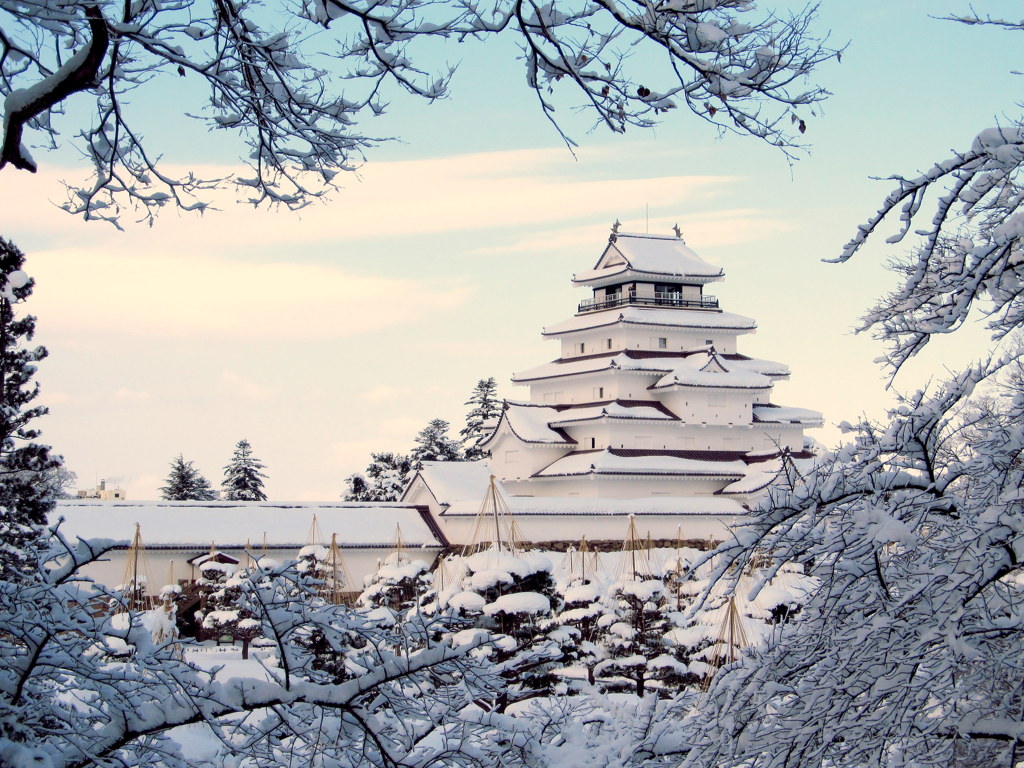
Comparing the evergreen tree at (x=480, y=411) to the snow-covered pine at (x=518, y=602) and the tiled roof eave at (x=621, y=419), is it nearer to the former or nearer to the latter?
the tiled roof eave at (x=621, y=419)

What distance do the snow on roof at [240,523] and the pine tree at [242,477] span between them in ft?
43.0

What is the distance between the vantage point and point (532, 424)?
37.6 metres

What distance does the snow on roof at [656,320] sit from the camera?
39.3 metres

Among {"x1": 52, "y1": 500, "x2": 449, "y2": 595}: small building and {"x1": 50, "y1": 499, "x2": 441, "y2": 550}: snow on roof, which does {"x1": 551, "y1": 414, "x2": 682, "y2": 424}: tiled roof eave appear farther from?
{"x1": 50, "y1": 499, "x2": 441, "y2": 550}: snow on roof

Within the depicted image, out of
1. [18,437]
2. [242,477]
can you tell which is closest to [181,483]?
[242,477]

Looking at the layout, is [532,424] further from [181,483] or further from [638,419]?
[181,483]

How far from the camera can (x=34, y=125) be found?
192 inches

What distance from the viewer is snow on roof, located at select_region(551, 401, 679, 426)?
36469 millimetres

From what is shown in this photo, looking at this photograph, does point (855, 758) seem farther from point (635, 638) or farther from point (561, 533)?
point (561, 533)

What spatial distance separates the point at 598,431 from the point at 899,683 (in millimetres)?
Answer: 32934

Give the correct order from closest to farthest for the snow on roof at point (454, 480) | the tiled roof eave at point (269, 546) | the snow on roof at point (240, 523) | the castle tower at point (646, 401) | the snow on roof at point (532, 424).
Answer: the tiled roof eave at point (269, 546) → the snow on roof at point (240, 523) → the snow on roof at point (454, 480) → the castle tower at point (646, 401) → the snow on roof at point (532, 424)

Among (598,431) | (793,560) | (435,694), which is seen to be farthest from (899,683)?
(598,431)

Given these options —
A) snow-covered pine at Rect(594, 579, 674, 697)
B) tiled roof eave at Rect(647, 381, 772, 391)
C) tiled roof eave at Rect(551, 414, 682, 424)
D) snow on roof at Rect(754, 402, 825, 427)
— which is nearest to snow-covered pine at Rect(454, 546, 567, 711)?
snow-covered pine at Rect(594, 579, 674, 697)

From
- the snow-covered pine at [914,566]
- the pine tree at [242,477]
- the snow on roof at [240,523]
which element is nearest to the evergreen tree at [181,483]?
the pine tree at [242,477]
